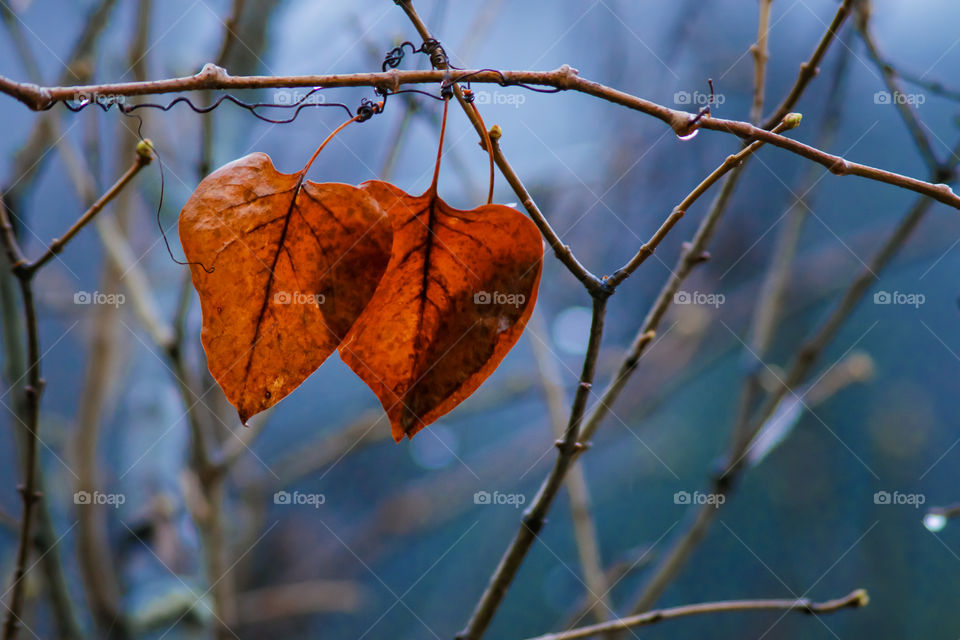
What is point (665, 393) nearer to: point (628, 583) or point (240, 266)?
point (628, 583)

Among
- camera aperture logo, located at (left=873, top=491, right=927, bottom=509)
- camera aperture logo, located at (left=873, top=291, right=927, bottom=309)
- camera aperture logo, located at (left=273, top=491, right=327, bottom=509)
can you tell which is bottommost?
camera aperture logo, located at (left=273, top=491, right=327, bottom=509)

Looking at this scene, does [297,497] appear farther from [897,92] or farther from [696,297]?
[897,92]

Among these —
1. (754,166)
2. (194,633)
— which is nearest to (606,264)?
(754,166)

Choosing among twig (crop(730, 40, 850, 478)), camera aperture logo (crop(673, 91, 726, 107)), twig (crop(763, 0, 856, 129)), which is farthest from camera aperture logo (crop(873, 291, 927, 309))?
twig (crop(763, 0, 856, 129))

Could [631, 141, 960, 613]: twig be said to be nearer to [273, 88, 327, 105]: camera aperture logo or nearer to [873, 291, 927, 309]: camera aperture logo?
[273, 88, 327, 105]: camera aperture logo

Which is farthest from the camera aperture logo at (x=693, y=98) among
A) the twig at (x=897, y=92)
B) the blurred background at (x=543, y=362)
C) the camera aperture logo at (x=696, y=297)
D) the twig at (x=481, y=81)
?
the twig at (x=481, y=81)

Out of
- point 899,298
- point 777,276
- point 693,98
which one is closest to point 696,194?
point 777,276

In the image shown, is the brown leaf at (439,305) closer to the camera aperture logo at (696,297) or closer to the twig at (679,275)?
the twig at (679,275)
